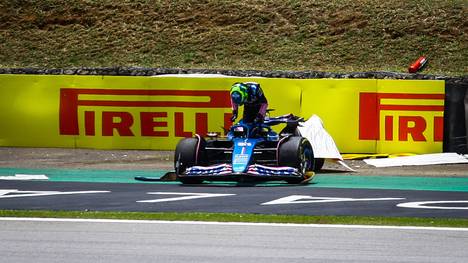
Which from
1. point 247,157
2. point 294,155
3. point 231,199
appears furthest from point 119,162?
point 231,199

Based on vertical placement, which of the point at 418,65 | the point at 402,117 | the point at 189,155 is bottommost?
the point at 189,155

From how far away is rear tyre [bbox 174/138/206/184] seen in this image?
1700 cm

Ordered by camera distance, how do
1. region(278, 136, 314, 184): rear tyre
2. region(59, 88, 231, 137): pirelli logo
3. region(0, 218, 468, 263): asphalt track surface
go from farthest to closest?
region(59, 88, 231, 137): pirelli logo → region(278, 136, 314, 184): rear tyre → region(0, 218, 468, 263): asphalt track surface

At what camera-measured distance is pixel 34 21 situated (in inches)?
1340

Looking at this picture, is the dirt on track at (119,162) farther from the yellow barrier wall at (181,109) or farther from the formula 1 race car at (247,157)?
the formula 1 race car at (247,157)

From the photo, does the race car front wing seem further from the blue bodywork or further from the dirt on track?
the dirt on track

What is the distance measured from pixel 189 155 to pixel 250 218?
510cm

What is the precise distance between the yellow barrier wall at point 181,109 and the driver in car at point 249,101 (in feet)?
12.9

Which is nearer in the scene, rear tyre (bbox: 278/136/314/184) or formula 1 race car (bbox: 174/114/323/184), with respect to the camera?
formula 1 race car (bbox: 174/114/323/184)

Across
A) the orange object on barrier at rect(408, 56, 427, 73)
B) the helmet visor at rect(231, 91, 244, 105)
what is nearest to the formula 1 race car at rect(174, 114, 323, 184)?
the helmet visor at rect(231, 91, 244, 105)

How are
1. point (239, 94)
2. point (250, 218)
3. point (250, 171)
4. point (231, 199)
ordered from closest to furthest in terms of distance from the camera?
point (250, 218) < point (231, 199) < point (250, 171) < point (239, 94)

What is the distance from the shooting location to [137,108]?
22047mm

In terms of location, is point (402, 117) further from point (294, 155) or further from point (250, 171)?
point (250, 171)

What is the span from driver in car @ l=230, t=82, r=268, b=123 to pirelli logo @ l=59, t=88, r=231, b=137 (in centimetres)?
418
